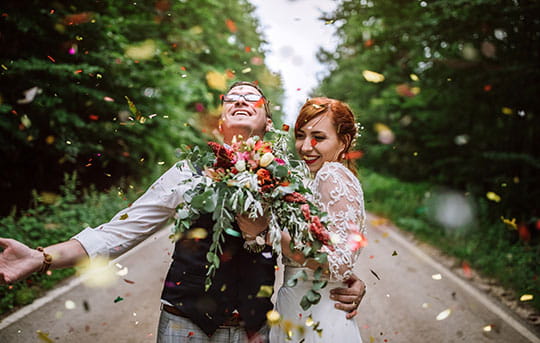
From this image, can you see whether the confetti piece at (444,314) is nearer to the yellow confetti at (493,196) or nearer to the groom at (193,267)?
the groom at (193,267)

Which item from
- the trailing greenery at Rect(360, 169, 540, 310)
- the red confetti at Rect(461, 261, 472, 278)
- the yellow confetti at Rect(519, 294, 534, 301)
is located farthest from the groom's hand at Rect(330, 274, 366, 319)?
the red confetti at Rect(461, 261, 472, 278)

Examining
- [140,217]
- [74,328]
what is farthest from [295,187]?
[74,328]

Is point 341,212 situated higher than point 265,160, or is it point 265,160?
point 265,160

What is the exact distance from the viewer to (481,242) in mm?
8555

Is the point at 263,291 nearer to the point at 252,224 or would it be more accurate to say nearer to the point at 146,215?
the point at 252,224

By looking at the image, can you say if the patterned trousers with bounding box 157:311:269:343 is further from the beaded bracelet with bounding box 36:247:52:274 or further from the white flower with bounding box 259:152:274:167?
the white flower with bounding box 259:152:274:167

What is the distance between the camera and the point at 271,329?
2330mm

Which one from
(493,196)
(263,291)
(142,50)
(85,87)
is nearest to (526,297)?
(493,196)

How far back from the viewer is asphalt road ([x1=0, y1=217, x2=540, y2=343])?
444 cm

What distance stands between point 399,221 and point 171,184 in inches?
449

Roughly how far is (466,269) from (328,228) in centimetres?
688

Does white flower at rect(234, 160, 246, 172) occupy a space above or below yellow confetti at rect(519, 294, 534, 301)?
above

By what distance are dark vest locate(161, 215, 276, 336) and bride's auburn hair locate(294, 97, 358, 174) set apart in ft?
3.15

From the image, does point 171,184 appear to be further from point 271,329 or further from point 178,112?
point 178,112
